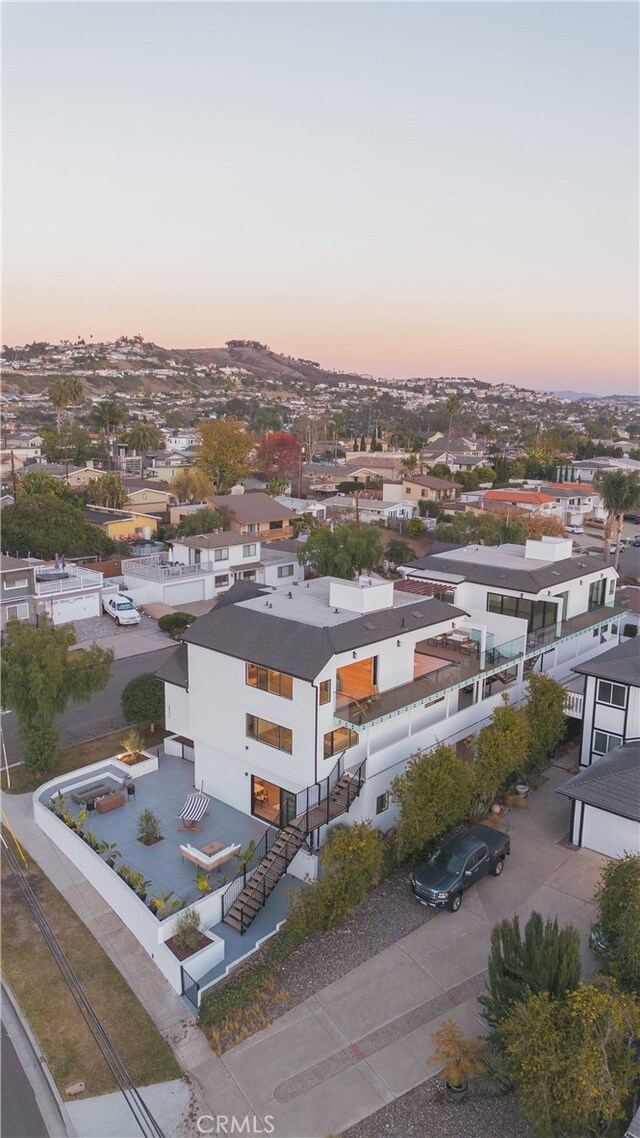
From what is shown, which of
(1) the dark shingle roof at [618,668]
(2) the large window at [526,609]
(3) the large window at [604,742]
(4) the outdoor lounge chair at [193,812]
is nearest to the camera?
(4) the outdoor lounge chair at [193,812]

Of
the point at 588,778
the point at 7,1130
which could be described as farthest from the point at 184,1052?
the point at 588,778

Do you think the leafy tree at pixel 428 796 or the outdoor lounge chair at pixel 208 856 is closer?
the leafy tree at pixel 428 796

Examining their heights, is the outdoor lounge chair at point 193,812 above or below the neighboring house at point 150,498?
below

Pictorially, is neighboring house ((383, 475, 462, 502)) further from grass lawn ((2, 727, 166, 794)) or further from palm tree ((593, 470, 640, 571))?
grass lawn ((2, 727, 166, 794))

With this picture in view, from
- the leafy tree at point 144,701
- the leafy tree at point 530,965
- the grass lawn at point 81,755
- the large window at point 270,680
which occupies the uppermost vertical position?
the large window at point 270,680

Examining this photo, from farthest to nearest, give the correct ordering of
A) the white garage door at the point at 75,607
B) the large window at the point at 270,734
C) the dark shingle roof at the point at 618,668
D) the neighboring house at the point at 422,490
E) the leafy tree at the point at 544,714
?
the neighboring house at the point at 422,490, the white garage door at the point at 75,607, the leafy tree at the point at 544,714, the dark shingle roof at the point at 618,668, the large window at the point at 270,734

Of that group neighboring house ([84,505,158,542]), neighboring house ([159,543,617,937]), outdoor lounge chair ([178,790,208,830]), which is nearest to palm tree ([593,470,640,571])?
neighboring house ([159,543,617,937])

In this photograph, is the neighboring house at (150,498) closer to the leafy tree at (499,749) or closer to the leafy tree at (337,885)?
the leafy tree at (499,749)

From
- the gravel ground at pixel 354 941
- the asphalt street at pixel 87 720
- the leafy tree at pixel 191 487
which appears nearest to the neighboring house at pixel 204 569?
the asphalt street at pixel 87 720
